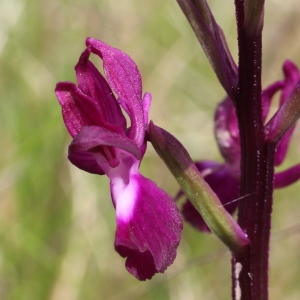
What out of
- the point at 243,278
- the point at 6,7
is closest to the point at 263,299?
the point at 243,278

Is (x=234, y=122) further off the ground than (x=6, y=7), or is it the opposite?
(x=6, y=7)

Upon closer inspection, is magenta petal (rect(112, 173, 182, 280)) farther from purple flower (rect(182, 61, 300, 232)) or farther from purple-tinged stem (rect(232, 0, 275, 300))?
purple flower (rect(182, 61, 300, 232))

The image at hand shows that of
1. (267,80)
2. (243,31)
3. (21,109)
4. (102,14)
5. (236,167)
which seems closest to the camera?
(243,31)

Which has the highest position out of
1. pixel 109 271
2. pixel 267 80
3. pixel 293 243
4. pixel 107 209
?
pixel 107 209

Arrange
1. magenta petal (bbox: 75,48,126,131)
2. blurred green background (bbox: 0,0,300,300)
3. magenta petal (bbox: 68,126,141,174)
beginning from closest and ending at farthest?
magenta petal (bbox: 68,126,141,174) < magenta petal (bbox: 75,48,126,131) < blurred green background (bbox: 0,0,300,300)

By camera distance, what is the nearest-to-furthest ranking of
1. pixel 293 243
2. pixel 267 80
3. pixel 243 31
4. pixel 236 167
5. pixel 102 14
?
pixel 243 31
pixel 236 167
pixel 293 243
pixel 102 14
pixel 267 80

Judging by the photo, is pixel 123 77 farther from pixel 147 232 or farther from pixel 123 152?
pixel 147 232

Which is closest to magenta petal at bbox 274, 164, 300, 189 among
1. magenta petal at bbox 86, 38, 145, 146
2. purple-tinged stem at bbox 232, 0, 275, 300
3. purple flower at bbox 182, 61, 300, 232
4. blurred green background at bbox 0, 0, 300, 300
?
purple flower at bbox 182, 61, 300, 232

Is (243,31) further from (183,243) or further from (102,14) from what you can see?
(102,14)
